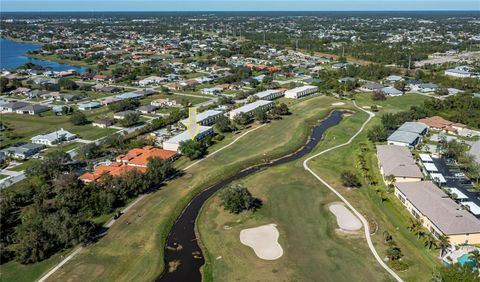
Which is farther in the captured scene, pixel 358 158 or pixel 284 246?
pixel 358 158

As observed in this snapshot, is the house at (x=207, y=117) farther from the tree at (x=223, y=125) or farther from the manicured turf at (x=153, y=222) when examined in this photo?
the manicured turf at (x=153, y=222)

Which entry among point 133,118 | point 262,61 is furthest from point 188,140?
point 262,61

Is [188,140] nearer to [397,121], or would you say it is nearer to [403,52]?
[397,121]

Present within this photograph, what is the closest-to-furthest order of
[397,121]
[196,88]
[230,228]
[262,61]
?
[230,228] → [397,121] → [196,88] → [262,61]

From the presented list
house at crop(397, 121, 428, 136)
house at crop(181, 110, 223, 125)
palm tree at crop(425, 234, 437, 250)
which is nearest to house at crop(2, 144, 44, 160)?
house at crop(181, 110, 223, 125)

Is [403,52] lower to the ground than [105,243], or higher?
higher

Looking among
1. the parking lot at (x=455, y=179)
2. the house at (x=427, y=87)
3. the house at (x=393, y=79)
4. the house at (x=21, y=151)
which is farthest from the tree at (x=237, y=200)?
the house at (x=393, y=79)

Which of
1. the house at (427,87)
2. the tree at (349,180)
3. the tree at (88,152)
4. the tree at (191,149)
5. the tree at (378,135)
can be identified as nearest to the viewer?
the tree at (349,180)
